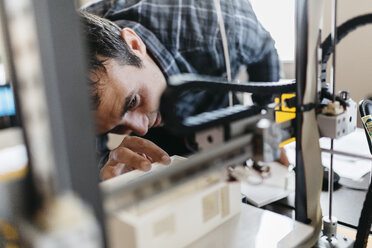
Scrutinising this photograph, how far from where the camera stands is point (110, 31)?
1126mm

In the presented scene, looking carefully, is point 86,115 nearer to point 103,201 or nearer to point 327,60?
point 103,201

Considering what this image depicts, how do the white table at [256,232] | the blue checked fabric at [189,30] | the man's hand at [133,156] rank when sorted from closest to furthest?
1. the white table at [256,232]
2. the man's hand at [133,156]
3. the blue checked fabric at [189,30]

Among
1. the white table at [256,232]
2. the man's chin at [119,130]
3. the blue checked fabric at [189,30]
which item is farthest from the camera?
the blue checked fabric at [189,30]

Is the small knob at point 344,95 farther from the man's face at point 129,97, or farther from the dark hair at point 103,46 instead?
the dark hair at point 103,46

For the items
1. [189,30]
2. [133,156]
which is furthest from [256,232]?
[189,30]

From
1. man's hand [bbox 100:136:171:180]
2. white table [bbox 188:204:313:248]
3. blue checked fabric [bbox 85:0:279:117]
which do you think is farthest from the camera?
blue checked fabric [bbox 85:0:279:117]

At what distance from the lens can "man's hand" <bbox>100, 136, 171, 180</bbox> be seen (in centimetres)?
97

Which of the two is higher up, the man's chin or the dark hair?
the dark hair

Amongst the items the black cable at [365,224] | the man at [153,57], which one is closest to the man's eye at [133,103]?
the man at [153,57]

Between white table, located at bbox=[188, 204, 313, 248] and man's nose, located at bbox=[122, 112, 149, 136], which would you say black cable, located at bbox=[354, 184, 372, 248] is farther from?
man's nose, located at bbox=[122, 112, 149, 136]

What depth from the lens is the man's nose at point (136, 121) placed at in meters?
1.14

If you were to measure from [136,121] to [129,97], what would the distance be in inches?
3.2

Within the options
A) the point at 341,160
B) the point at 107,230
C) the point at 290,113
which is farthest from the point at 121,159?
the point at 341,160

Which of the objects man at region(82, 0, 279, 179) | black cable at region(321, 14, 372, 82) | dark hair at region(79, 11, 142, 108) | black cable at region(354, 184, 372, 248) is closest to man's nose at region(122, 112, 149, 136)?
man at region(82, 0, 279, 179)
